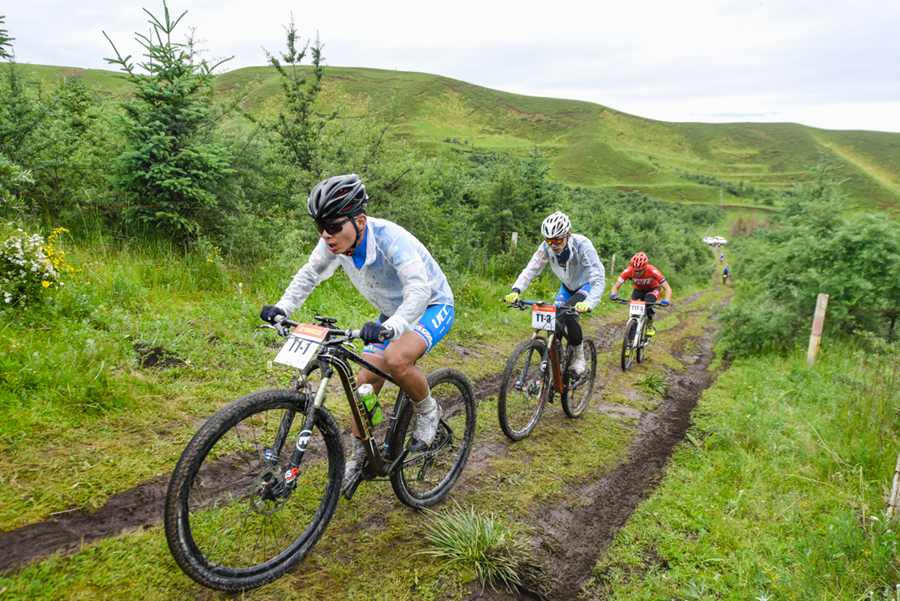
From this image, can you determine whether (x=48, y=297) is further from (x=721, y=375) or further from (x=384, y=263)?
(x=721, y=375)

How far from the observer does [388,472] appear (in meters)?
3.35

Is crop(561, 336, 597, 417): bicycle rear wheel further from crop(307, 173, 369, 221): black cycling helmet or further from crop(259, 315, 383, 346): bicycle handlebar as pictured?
crop(307, 173, 369, 221): black cycling helmet

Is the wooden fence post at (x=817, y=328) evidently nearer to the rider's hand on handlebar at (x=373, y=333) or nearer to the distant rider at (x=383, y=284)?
the distant rider at (x=383, y=284)

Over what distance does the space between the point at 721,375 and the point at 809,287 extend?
3.24m

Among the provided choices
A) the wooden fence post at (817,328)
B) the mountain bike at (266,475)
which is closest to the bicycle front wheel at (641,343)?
the wooden fence post at (817,328)

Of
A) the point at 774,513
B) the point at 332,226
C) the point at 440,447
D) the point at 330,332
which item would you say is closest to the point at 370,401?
the point at 330,332

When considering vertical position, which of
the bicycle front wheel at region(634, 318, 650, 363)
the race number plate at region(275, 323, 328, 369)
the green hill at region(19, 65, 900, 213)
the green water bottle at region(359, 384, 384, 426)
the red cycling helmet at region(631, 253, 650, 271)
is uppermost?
the green hill at region(19, 65, 900, 213)

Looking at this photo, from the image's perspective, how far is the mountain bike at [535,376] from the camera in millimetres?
4969

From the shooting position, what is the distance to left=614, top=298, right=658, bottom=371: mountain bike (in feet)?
29.6

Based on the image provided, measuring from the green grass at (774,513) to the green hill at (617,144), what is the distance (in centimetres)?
11766

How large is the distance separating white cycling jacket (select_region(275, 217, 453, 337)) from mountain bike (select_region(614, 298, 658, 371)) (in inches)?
263

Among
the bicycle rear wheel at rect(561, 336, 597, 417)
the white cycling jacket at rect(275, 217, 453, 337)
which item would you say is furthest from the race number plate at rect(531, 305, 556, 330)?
the white cycling jacket at rect(275, 217, 453, 337)

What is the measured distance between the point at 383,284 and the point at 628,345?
7.09m

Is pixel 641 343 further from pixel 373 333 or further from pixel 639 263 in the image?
pixel 373 333
